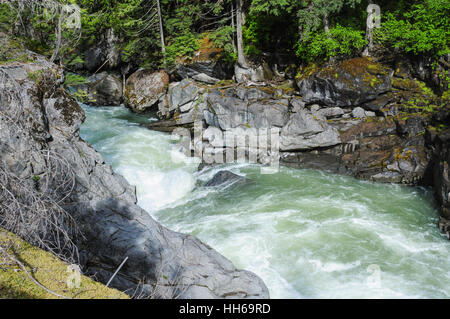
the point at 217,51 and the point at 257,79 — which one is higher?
the point at 217,51

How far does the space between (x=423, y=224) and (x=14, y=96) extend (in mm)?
11416

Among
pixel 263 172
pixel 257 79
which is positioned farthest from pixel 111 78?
pixel 263 172

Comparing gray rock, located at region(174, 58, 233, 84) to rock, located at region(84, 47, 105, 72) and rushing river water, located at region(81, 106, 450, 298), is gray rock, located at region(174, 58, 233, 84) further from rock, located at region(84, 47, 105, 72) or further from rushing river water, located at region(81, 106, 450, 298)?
rock, located at region(84, 47, 105, 72)

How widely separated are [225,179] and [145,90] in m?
11.4

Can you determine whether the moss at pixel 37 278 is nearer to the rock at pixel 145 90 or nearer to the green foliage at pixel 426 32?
the green foliage at pixel 426 32

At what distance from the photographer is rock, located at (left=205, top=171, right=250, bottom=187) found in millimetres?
13070

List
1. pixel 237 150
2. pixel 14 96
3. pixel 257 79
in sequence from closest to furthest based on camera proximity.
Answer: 1. pixel 14 96
2. pixel 237 150
3. pixel 257 79

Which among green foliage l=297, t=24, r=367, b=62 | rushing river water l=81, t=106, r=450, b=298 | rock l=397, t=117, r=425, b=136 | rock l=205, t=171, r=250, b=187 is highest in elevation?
green foliage l=297, t=24, r=367, b=62

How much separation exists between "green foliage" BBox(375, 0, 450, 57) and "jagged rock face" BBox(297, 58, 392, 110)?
5.07 ft

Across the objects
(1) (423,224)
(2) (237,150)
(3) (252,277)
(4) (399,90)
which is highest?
(4) (399,90)

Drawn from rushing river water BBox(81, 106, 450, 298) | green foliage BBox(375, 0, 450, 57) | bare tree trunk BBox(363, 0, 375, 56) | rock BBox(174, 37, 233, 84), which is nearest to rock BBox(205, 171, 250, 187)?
rushing river water BBox(81, 106, 450, 298)

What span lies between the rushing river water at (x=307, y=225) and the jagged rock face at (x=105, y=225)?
191 cm
